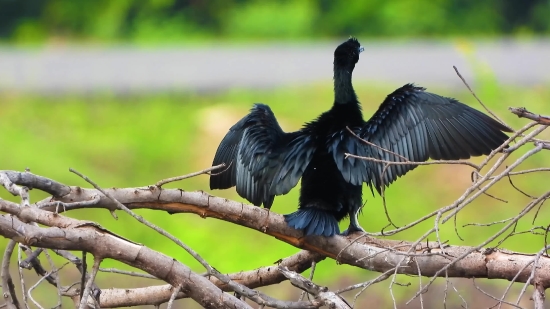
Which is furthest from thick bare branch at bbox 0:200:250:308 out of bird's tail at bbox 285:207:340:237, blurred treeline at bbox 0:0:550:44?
blurred treeline at bbox 0:0:550:44

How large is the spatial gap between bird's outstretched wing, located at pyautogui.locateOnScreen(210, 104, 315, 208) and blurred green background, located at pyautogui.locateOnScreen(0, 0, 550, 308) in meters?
0.83

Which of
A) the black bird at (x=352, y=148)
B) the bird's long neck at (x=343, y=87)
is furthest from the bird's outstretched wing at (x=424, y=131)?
the bird's long neck at (x=343, y=87)

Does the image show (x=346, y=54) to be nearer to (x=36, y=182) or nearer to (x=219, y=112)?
(x=36, y=182)

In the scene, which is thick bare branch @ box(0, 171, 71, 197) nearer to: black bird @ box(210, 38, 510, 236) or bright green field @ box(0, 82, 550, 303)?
black bird @ box(210, 38, 510, 236)

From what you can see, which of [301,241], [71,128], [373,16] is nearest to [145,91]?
[71,128]

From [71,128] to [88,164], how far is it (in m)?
0.84

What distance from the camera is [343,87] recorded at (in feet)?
13.0

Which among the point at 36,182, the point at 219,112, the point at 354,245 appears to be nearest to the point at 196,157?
the point at 219,112

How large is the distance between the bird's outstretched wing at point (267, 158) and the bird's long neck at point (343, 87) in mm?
353

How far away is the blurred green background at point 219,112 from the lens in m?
6.86

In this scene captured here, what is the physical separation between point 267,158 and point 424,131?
0.65 meters

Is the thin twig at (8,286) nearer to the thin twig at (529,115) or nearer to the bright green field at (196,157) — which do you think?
the thin twig at (529,115)

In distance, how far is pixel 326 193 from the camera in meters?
3.60

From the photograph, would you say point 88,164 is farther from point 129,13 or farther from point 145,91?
point 129,13
